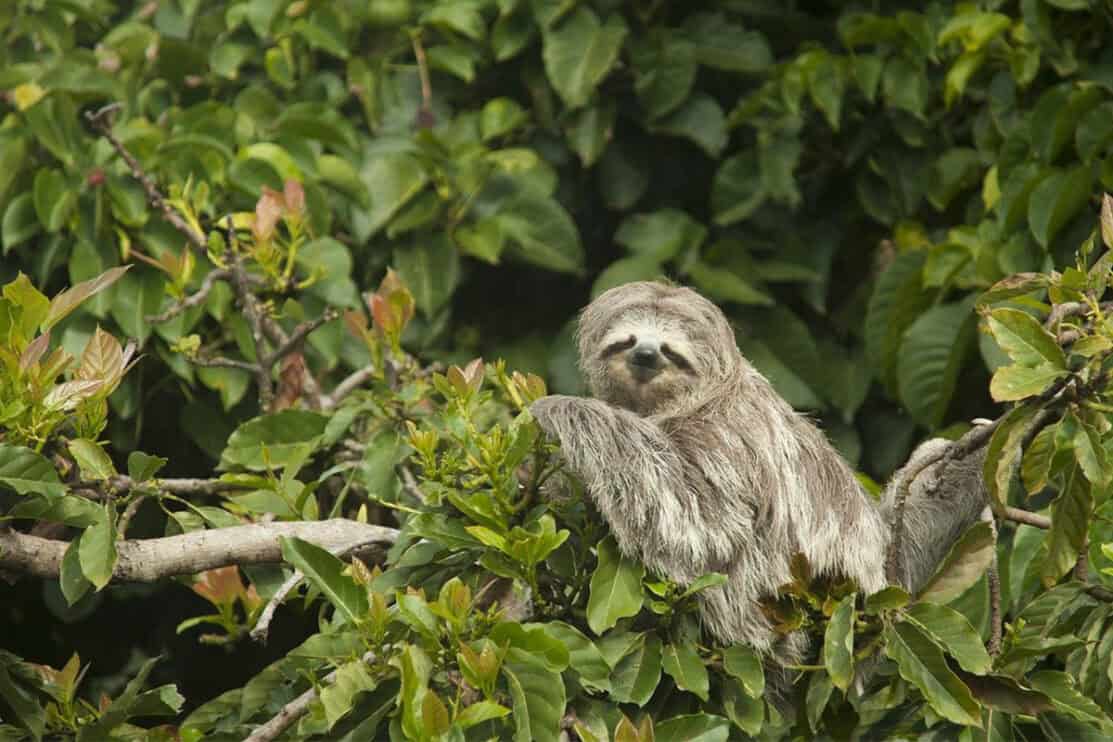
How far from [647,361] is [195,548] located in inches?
97.5

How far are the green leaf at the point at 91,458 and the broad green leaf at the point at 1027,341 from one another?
11.1 feet

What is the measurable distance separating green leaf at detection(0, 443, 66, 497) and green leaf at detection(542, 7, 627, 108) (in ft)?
18.6

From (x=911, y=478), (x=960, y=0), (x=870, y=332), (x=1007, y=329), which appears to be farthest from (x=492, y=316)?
(x=1007, y=329)

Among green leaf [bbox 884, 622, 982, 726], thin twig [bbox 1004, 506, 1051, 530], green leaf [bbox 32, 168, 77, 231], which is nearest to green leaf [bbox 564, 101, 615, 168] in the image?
green leaf [bbox 32, 168, 77, 231]

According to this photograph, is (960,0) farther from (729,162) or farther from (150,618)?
(150,618)

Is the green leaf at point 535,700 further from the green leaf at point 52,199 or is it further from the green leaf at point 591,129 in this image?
the green leaf at point 591,129

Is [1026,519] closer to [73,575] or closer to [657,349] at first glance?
[657,349]

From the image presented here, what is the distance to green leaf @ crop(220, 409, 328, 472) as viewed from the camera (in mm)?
7129

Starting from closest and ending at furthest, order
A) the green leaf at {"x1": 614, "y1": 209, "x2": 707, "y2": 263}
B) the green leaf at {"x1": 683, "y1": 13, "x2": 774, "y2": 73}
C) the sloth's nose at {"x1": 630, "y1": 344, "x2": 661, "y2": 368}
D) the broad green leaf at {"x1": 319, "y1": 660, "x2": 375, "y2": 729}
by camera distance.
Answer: the broad green leaf at {"x1": 319, "y1": 660, "x2": 375, "y2": 729}
the sloth's nose at {"x1": 630, "y1": 344, "x2": 661, "y2": 368}
the green leaf at {"x1": 614, "y1": 209, "x2": 707, "y2": 263}
the green leaf at {"x1": 683, "y1": 13, "x2": 774, "y2": 73}

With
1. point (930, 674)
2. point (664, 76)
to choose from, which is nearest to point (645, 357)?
point (930, 674)

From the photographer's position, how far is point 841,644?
550 cm

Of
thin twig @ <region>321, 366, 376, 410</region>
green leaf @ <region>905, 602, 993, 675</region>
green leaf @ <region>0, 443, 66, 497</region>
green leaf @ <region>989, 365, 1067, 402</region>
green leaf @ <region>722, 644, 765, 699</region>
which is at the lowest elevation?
thin twig @ <region>321, 366, 376, 410</region>

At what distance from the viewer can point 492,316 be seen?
10.9 meters

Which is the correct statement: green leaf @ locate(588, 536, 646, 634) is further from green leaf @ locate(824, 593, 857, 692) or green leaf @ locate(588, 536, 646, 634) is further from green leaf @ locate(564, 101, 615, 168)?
green leaf @ locate(564, 101, 615, 168)
